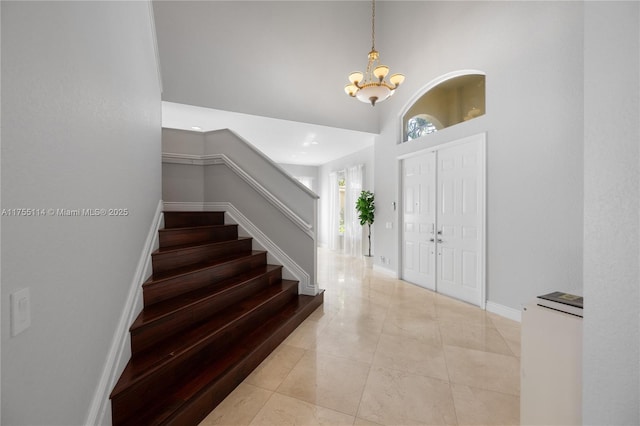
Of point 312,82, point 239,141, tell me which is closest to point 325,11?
point 312,82

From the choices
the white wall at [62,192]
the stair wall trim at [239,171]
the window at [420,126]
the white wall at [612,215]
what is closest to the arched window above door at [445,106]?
the window at [420,126]

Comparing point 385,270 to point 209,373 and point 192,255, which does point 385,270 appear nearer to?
point 192,255

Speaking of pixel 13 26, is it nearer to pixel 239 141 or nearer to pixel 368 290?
pixel 239 141

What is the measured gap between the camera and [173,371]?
1.58 meters

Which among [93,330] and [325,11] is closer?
[93,330]

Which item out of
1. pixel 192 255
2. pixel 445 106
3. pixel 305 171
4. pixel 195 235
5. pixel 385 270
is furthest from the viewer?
pixel 305 171

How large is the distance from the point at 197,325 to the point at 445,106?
14.7 feet

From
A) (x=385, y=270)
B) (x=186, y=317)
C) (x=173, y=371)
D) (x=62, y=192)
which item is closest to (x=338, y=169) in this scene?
(x=385, y=270)

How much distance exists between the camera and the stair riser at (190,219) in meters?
2.99

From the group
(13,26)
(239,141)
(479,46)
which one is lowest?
(13,26)

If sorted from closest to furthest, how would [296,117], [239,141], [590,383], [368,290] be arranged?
[590,383]
[239,141]
[368,290]
[296,117]

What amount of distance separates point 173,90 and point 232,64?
1095 mm

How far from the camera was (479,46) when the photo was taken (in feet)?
11.5

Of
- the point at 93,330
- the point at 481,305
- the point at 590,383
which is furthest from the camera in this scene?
the point at 481,305
